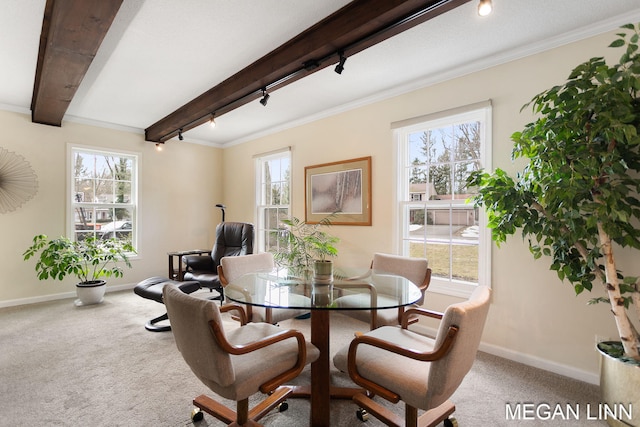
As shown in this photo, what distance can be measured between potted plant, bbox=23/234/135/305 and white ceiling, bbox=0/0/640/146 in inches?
68.8

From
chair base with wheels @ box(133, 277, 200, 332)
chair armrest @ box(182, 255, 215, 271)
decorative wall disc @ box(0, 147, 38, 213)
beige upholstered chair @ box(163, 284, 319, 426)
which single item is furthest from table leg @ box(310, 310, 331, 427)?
decorative wall disc @ box(0, 147, 38, 213)

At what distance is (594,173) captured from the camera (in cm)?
176

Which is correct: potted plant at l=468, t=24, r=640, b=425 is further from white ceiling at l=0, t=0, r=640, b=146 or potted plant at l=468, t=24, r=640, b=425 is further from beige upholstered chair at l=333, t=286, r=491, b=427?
beige upholstered chair at l=333, t=286, r=491, b=427

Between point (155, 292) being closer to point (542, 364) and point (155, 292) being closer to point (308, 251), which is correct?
point (308, 251)

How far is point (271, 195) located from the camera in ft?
16.5

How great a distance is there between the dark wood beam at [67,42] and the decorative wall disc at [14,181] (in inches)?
40.2

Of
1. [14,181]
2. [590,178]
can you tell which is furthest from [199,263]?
[590,178]

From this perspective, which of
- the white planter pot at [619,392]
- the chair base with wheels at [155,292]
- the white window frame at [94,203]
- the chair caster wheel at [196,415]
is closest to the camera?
the white planter pot at [619,392]

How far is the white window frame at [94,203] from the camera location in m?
4.29

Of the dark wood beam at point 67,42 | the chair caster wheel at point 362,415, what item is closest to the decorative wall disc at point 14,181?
the dark wood beam at point 67,42

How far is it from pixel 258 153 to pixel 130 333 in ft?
10.1

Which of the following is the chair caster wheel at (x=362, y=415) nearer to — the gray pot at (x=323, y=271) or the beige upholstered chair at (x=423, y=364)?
the beige upholstered chair at (x=423, y=364)

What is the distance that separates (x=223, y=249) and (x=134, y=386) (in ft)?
7.53

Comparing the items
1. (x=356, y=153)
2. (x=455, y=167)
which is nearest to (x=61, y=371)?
(x=356, y=153)
